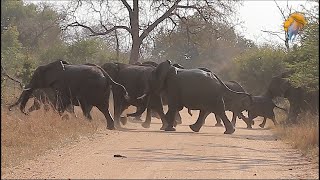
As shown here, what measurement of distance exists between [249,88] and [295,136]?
23882 mm

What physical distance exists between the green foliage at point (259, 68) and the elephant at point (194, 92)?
60.4 ft

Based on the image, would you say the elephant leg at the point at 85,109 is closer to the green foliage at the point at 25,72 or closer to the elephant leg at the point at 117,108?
the elephant leg at the point at 117,108

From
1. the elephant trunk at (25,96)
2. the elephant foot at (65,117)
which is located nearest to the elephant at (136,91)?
the elephant trunk at (25,96)

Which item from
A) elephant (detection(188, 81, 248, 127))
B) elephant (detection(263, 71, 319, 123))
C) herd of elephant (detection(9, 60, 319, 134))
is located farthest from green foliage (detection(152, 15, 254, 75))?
herd of elephant (detection(9, 60, 319, 134))

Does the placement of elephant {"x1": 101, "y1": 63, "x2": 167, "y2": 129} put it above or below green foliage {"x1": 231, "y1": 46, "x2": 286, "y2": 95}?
below

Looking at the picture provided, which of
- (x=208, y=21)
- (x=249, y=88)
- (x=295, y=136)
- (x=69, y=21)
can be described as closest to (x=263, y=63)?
(x=249, y=88)

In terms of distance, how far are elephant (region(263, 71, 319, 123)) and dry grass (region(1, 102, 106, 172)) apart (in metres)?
6.93

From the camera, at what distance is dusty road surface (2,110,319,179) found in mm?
9133

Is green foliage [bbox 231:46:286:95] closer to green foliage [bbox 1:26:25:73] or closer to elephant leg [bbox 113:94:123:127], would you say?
green foliage [bbox 1:26:25:73]

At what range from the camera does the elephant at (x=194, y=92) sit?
1756 cm

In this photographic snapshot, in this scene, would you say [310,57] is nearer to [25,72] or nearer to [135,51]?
[25,72]

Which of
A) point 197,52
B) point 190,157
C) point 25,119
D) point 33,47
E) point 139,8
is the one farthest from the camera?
point 197,52

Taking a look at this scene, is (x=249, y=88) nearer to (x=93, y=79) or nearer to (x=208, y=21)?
(x=208, y=21)

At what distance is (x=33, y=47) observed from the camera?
4375 cm
